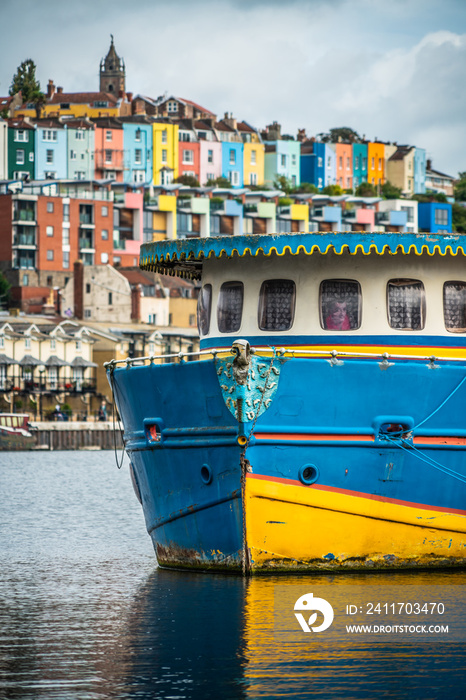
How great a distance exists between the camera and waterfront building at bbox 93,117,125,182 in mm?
168125

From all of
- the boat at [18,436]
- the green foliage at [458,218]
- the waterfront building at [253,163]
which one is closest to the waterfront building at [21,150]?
the waterfront building at [253,163]

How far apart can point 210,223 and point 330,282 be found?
139 metres

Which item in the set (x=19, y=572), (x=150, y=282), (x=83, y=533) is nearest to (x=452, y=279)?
(x=19, y=572)

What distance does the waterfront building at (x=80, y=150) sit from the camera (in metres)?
166

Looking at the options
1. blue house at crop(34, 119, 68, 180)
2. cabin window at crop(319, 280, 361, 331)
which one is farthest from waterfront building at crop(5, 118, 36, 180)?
cabin window at crop(319, 280, 361, 331)

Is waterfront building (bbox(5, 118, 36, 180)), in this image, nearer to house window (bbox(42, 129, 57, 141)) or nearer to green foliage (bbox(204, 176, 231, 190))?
house window (bbox(42, 129, 57, 141))

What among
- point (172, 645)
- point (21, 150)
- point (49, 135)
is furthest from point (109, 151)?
point (172, 645)

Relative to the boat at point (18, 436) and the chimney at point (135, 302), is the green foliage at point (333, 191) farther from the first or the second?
the boat at point (18, 436)

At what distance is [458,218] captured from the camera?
189875 millimetres

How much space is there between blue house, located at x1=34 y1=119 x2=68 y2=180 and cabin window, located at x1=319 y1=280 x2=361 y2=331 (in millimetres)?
140751

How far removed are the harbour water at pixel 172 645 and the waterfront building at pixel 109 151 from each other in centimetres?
14110

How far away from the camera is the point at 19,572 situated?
2695cm

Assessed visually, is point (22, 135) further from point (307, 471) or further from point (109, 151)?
point (307, 471)

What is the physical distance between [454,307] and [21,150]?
142705 mm
